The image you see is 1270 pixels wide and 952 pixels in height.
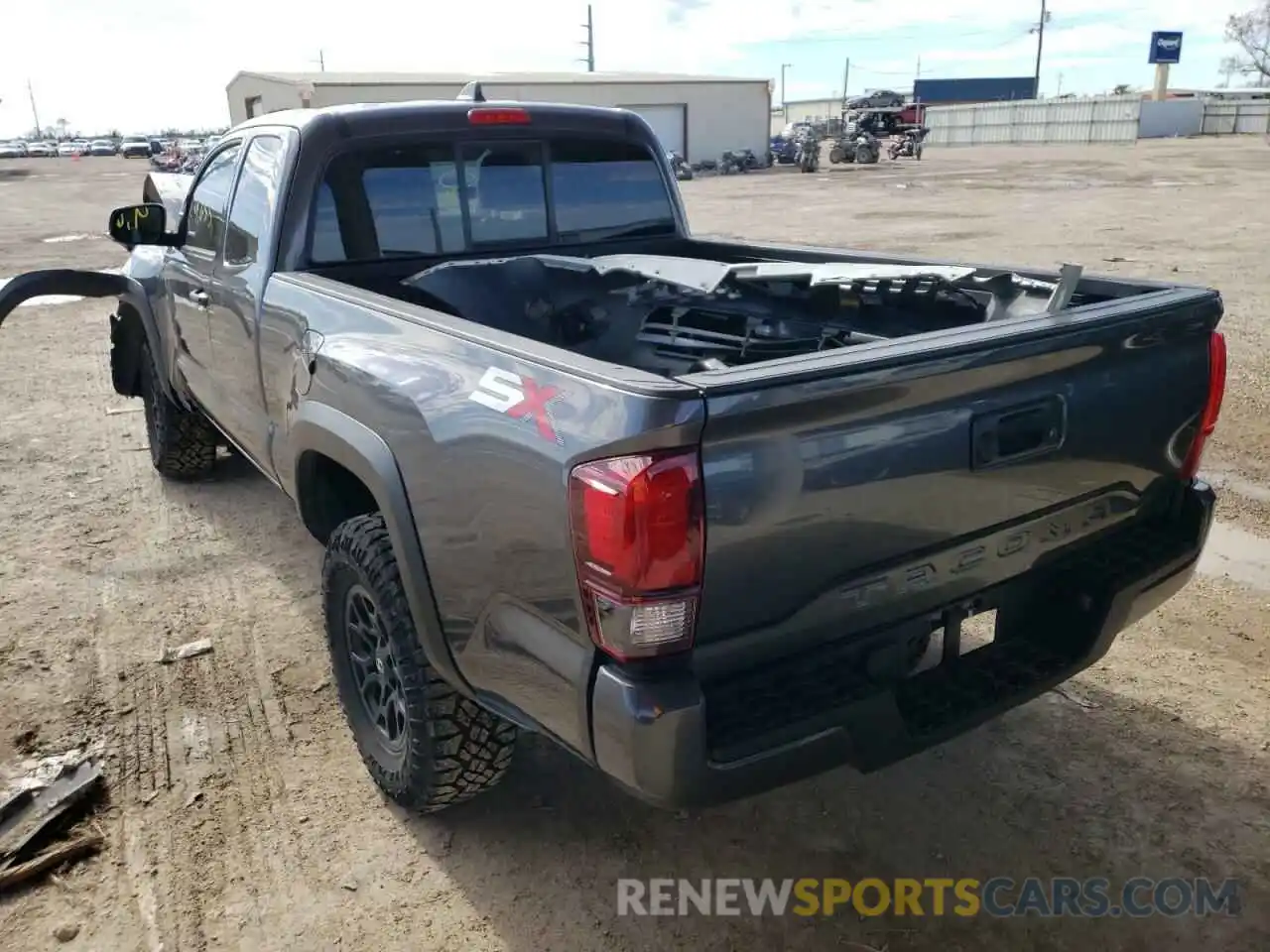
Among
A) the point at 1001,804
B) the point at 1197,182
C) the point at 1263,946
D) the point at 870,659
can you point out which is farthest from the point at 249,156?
the point at 1197,182

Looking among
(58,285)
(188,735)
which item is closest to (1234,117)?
(58,285)

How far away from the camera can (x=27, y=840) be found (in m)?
2.84

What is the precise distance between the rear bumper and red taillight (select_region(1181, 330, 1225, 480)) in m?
0.10

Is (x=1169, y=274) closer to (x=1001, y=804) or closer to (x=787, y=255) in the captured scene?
(x=787, y=255)

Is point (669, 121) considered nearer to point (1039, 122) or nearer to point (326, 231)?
point (1039, 122)

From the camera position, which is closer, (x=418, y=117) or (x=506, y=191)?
(x=418, y=117)

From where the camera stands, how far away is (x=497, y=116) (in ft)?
12.8

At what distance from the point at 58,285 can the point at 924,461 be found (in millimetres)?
4515

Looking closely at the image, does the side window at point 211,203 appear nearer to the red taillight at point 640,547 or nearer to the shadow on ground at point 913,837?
the shadow on ground at point 913,837

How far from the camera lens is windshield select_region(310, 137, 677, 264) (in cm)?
365

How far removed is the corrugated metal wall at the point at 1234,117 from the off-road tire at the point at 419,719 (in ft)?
215

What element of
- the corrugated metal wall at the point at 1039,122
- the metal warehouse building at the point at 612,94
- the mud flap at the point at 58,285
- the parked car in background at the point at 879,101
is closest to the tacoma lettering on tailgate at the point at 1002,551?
the mud flap at the point at 58,285

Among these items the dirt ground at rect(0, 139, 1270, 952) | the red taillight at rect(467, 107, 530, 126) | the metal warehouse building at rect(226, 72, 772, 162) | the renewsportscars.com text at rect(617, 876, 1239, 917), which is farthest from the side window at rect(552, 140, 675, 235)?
the metal warehouse building at rect(226, 72, 772, 162)

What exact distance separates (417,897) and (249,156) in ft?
9.29
